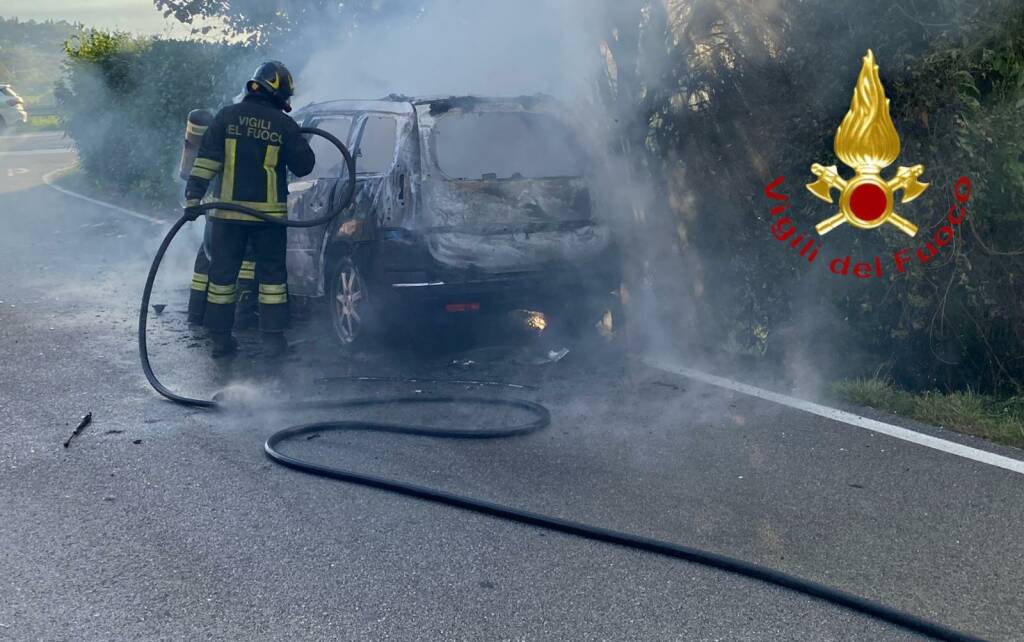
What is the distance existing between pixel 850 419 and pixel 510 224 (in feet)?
7.91

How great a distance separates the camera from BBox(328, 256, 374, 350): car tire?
7207mm

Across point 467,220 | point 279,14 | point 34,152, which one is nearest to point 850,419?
point 467,220

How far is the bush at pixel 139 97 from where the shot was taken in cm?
1664

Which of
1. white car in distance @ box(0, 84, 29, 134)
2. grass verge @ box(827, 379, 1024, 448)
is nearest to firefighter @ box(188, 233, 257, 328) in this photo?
grass verge @ box(827, 379, 1024, 448)

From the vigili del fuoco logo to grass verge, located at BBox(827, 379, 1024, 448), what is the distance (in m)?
0.68

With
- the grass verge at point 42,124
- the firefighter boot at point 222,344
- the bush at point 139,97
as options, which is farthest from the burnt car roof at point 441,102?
the grass verge at point 42,124

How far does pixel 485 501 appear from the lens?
4.58 meters

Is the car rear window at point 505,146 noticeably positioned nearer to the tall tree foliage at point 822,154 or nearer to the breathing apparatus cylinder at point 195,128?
the tall tree foliage at point 822,154

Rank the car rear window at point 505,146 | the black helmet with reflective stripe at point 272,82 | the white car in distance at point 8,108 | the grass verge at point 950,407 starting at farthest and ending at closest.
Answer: the white car in distance at point 8,108
the black helmet with reflective stripe at point 272,82
the car rear window at point 505,146
the grass verge at point 950,407

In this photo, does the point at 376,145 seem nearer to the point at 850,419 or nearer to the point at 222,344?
the point at 222,344

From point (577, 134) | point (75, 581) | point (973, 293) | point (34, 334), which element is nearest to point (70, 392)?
point (34, 334)

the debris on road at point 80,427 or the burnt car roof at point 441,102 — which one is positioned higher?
the burnt car roof at point 441,102

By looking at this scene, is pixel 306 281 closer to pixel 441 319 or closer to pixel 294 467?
pixel 441 319

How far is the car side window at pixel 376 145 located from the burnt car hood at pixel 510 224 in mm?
450
